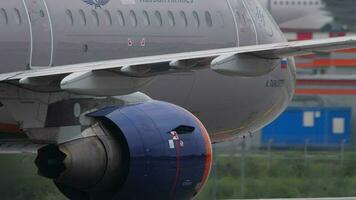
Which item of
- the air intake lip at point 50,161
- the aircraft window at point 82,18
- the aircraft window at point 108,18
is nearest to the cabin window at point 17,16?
the aircraft window at point 82,18

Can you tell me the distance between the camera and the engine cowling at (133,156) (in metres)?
15.8

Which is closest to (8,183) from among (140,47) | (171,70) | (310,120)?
(140,47)

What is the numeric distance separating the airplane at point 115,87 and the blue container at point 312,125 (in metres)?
27.1

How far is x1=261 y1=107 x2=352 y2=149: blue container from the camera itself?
4728 cm

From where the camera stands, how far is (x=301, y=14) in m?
92.4

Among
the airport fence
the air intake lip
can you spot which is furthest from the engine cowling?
the airport fence

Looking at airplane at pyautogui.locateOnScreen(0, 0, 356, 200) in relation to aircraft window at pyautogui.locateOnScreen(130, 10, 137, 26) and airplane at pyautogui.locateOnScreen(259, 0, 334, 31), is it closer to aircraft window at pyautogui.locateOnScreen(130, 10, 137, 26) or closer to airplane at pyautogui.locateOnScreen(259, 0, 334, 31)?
aircraft window at pyautogui.locateOnScreen(130, 10, 137, 26)

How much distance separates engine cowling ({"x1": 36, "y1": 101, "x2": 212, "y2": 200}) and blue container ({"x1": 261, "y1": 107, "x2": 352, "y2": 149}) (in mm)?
29582

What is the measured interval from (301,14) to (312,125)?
1691 inches

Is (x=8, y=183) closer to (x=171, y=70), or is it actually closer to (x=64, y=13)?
(x=64, y=13)

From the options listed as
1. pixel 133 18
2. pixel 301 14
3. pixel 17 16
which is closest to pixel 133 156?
pixel 17 16

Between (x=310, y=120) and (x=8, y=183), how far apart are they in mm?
29738

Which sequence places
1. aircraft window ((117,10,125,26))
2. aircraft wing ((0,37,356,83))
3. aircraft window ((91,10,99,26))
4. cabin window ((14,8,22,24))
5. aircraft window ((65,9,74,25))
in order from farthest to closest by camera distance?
1. aircraft window ((117,10,125,26))
2. aircraft window ((91,10,99,26))
3. aircraft window ((65,9,74,25))
4. cabin window ((14,8,22,24))
5. aircraft wing ((0,37,356,83))

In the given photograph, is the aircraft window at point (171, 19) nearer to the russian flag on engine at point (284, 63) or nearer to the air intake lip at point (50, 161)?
the russian flag on engine at point (284, 63)
